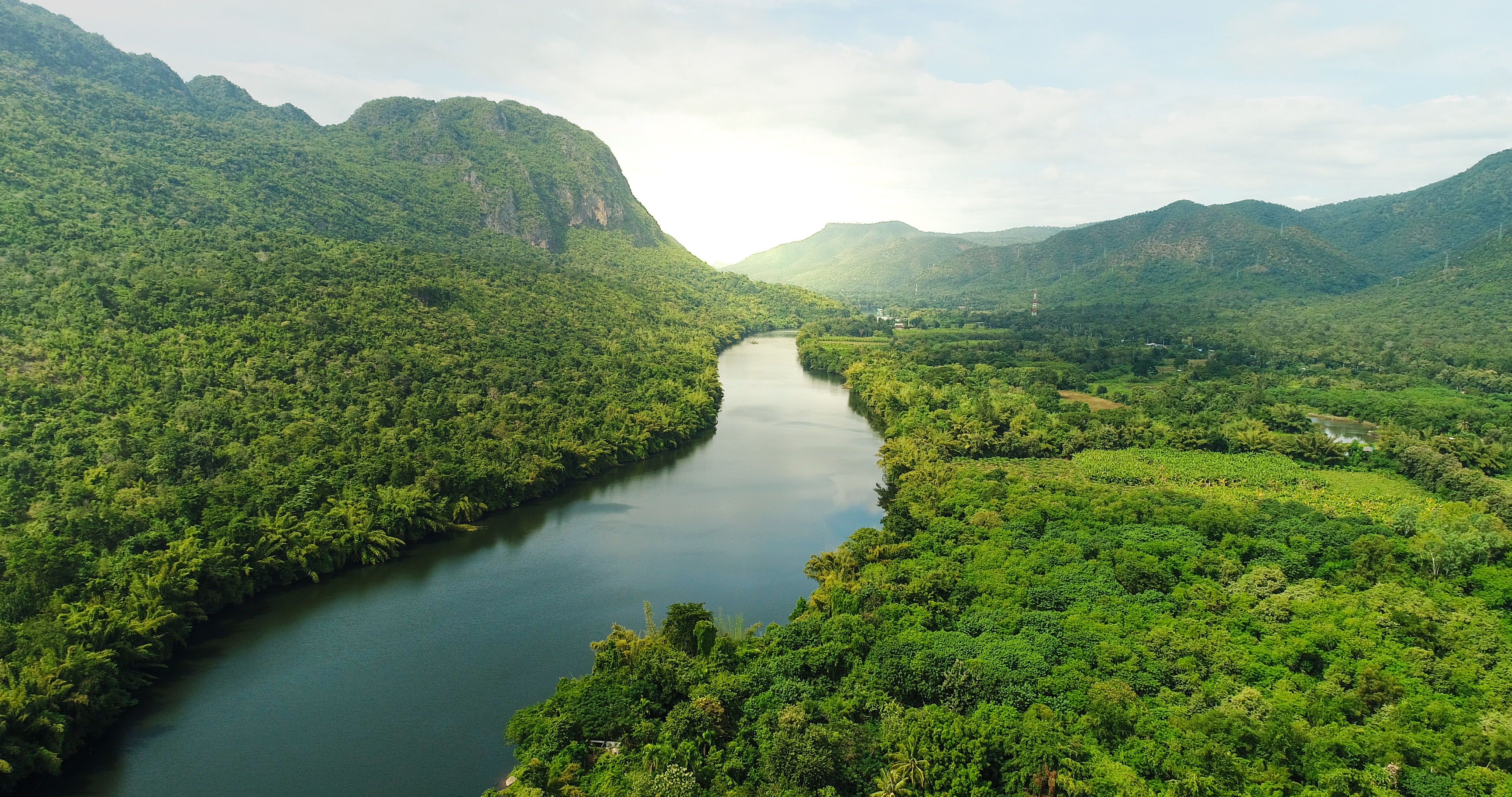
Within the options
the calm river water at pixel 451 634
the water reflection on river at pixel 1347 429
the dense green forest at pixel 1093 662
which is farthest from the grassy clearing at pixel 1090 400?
the calm river water at pixel 451 634

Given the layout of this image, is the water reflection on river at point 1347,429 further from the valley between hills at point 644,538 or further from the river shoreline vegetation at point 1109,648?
the river shoreline vegetation at point 1109,648

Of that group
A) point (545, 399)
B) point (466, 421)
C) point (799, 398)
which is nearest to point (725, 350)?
point (799, 398)

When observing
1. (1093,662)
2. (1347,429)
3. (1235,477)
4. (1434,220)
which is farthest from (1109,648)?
(1434,220)

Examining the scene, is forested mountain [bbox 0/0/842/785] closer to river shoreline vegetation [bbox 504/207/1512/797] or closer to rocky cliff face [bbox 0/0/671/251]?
rocky cliff face [bbox 0/0/671/251]

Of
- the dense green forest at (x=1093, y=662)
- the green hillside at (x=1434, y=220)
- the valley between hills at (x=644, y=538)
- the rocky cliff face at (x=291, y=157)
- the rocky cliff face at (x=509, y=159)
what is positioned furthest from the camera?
the green hillside at (x=1434, y=220)

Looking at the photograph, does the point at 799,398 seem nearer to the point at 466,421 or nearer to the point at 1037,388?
the point at 1037,388

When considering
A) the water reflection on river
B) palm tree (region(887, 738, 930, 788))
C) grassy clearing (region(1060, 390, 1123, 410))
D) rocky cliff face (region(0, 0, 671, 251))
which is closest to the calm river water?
palm tree (region(887, 738, 930, 788))

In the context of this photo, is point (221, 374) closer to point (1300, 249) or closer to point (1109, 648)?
point (1109, 648)
